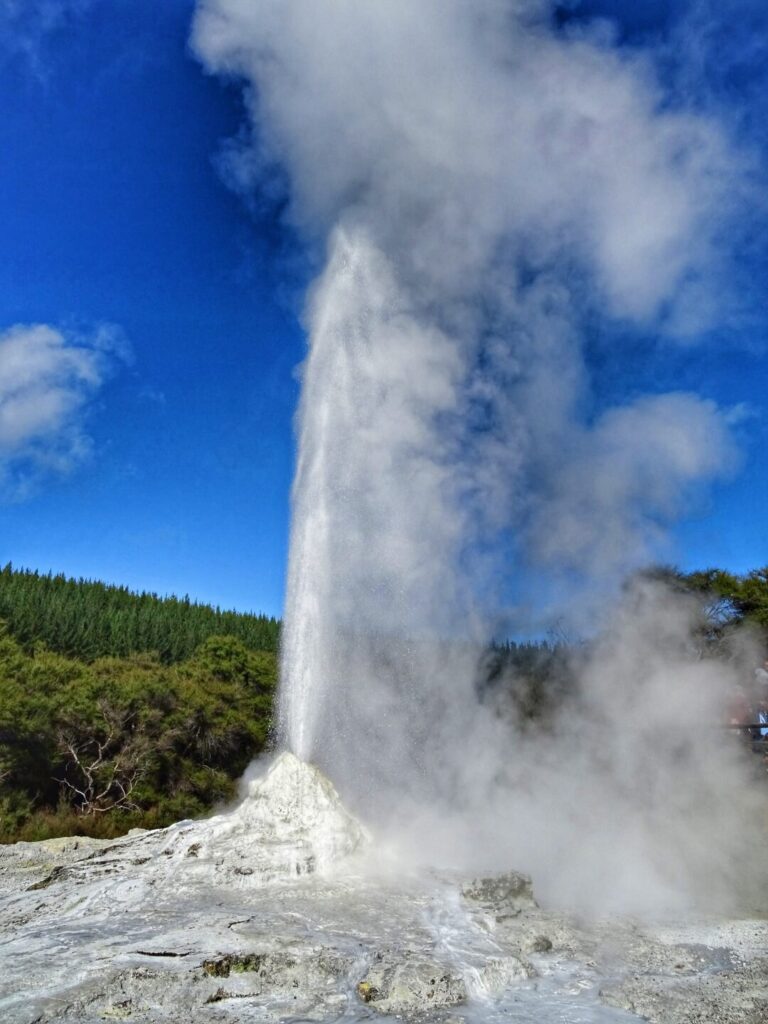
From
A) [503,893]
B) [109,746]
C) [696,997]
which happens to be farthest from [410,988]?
[109,746]

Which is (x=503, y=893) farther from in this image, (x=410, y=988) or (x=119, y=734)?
(x=119, y=734)

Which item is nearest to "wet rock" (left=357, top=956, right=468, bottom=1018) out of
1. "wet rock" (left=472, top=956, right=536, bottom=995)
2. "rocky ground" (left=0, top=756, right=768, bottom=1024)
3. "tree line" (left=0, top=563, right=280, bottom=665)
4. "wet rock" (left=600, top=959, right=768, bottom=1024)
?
"rocky ground" (left=0, top=756, right=768, bottom=1024)

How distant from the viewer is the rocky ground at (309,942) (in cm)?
388

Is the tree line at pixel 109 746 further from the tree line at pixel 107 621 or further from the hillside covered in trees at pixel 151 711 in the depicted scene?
the tree line at pixel 107 621

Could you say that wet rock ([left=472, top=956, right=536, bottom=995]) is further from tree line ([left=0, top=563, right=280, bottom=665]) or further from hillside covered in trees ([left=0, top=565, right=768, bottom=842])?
tree line ([left=0, top=563, right=280, bottom=665])

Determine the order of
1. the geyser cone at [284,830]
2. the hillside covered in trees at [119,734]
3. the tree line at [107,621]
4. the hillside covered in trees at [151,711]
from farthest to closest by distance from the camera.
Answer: the tree line at [107,621] → the hillside covered in trees at [119,734] → the hillside covered in trees at [151,711] → the geyser cone at [284,830]

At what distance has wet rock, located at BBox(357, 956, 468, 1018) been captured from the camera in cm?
391

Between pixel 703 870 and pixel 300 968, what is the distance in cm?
500

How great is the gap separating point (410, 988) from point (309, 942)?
0.80 m

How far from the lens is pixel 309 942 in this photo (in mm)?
4555

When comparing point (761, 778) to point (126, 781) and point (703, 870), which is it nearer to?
point (703, 870)

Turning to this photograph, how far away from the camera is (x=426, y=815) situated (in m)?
8.12

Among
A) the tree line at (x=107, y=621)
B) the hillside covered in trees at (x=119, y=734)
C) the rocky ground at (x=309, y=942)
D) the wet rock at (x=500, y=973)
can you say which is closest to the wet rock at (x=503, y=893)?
the rocky ground at (x=309, y=942)

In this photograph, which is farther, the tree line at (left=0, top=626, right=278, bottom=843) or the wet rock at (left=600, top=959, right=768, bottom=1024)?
the tree line at (left=0, top=626, right=278, bottom=843)
